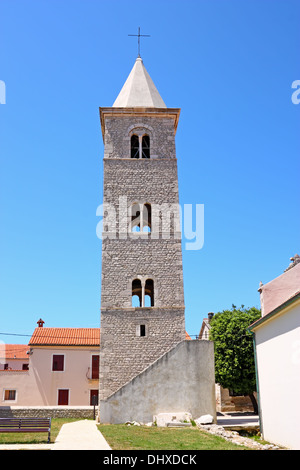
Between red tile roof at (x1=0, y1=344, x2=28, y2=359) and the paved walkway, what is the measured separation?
124 ft

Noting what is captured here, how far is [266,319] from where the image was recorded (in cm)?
1522

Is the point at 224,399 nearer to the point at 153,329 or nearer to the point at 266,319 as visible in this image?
the point at 153,329

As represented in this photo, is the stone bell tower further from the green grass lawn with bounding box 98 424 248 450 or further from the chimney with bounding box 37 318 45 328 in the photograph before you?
the chimney with bounding box 37 318 45 328

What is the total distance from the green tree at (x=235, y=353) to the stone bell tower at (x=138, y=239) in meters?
7.51

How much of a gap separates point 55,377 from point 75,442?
23059 millimetres

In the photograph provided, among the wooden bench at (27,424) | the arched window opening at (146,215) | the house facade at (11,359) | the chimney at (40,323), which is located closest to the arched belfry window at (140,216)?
the arched window opening at (146,215)

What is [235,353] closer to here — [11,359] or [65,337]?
[65,337]

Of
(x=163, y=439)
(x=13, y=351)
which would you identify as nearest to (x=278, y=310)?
(x=163, y=439)

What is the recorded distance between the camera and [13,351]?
178 ft

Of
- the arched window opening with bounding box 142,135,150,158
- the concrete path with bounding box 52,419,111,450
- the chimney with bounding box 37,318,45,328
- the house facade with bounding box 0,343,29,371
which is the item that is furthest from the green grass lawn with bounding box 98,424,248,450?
the house facade with bounding box 0,343,29,371

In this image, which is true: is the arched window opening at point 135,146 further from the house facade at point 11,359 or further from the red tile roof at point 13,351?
the red tile roof at point 13,351

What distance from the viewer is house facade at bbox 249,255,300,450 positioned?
1276 centimetres

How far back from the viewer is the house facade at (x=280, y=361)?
12758mm
